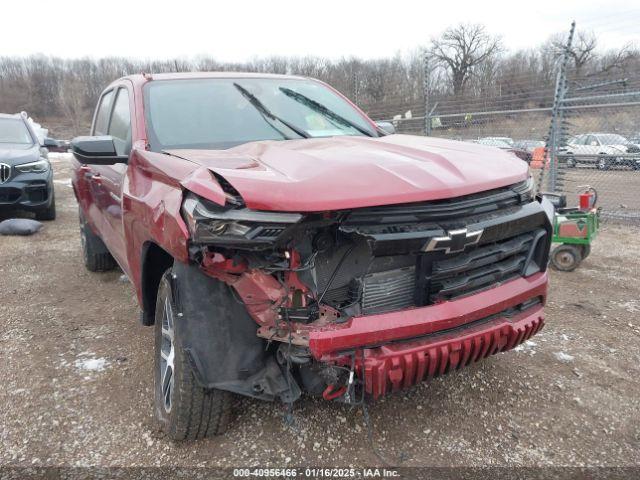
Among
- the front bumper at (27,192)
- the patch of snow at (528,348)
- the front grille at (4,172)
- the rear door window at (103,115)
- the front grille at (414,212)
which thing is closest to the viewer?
the front grille at (414,212)

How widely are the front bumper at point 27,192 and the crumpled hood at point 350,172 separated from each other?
606 centimetres

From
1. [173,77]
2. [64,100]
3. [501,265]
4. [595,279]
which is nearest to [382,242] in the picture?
[501,265]

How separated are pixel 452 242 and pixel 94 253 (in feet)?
14.1

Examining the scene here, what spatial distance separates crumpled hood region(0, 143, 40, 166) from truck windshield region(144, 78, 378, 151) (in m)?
5.28

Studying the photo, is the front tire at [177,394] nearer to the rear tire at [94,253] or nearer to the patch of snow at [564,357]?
the patch of snow at [564,357]

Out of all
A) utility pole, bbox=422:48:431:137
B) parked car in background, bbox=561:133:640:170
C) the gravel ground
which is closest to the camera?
the gravel ground

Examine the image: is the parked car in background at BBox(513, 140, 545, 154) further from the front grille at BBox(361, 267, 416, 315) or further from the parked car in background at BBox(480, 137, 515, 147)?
the front grille at BBox(361, 267, 416, 315)

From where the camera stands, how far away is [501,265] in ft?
7.97

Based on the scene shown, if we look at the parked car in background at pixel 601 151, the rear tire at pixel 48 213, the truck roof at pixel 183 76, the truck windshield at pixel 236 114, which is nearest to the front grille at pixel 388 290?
the truck windshield at pixel 236 114

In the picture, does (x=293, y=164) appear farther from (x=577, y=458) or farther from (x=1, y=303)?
(x=1, y=303)

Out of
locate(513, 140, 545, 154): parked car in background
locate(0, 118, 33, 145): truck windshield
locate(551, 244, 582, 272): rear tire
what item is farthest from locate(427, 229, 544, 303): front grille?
locate(513, 140, 545, 154): parked car in background

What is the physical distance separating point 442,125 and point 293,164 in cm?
906

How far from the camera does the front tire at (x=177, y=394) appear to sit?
2.25 meters

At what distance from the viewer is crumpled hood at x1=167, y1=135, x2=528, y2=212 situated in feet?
6.35
